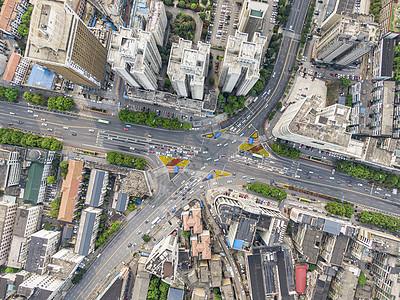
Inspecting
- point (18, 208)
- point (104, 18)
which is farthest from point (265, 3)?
point (18, 208)

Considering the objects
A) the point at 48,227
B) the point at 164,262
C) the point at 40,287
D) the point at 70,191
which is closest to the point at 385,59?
the point at 164,262

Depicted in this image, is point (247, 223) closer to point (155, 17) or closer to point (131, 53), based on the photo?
point (131, 53)

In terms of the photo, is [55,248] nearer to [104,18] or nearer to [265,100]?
[104,18]

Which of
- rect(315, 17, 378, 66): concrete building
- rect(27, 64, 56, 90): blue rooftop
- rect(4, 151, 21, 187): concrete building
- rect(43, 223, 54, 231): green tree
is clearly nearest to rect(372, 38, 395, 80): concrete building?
rect(315, 17, 378, 66): concrete building

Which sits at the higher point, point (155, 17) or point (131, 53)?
point (155, 17)

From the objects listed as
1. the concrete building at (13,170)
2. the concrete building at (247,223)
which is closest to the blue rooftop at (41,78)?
the concrete building at (13,170)

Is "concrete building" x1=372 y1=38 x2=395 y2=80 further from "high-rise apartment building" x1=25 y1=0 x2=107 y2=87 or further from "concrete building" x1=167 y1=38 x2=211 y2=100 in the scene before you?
"high-rise apartment building" x1=25 y1=0 x2=107 y2=87

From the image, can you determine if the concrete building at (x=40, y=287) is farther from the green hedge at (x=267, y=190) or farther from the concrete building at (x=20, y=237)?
the green hedge at (x=267, y=190)
